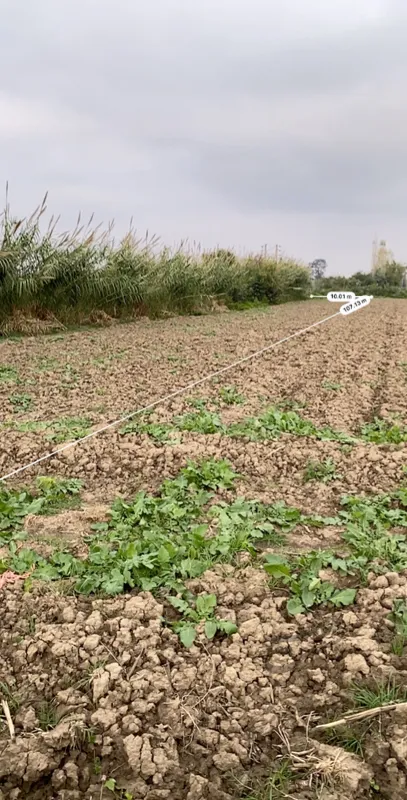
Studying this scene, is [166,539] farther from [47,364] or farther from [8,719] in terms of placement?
[47,364]

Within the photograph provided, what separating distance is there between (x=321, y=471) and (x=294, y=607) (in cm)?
145

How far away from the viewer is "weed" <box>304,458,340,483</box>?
11.3ft

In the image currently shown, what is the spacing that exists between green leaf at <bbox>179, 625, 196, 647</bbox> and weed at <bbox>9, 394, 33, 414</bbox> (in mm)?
3154

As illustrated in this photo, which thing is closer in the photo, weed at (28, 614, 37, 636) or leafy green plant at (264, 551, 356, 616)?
weed at (28, 614, 37, 636)

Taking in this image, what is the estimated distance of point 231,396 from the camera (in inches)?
202

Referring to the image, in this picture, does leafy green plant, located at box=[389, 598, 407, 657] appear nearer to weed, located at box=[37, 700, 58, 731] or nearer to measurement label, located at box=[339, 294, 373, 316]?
weed, located at box=[37, 700, 58, 731]

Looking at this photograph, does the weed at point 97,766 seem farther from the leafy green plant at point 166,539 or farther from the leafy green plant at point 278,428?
the leafy green plant at point 278,428

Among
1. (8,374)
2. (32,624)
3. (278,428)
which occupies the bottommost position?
(32,624)

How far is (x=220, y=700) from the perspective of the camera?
5.84ft

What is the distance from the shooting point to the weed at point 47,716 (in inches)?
67.6

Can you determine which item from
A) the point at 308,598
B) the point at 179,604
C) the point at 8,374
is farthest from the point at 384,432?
the point at 8,374

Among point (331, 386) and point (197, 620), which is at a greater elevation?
point (331, 386)

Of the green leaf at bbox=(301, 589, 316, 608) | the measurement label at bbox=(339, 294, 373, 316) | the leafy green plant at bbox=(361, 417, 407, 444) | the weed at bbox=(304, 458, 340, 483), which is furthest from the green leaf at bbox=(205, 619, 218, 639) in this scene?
the measurement label at bbox=(339, 294, 373, 316)

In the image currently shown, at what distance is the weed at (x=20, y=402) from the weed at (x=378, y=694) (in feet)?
12.0
